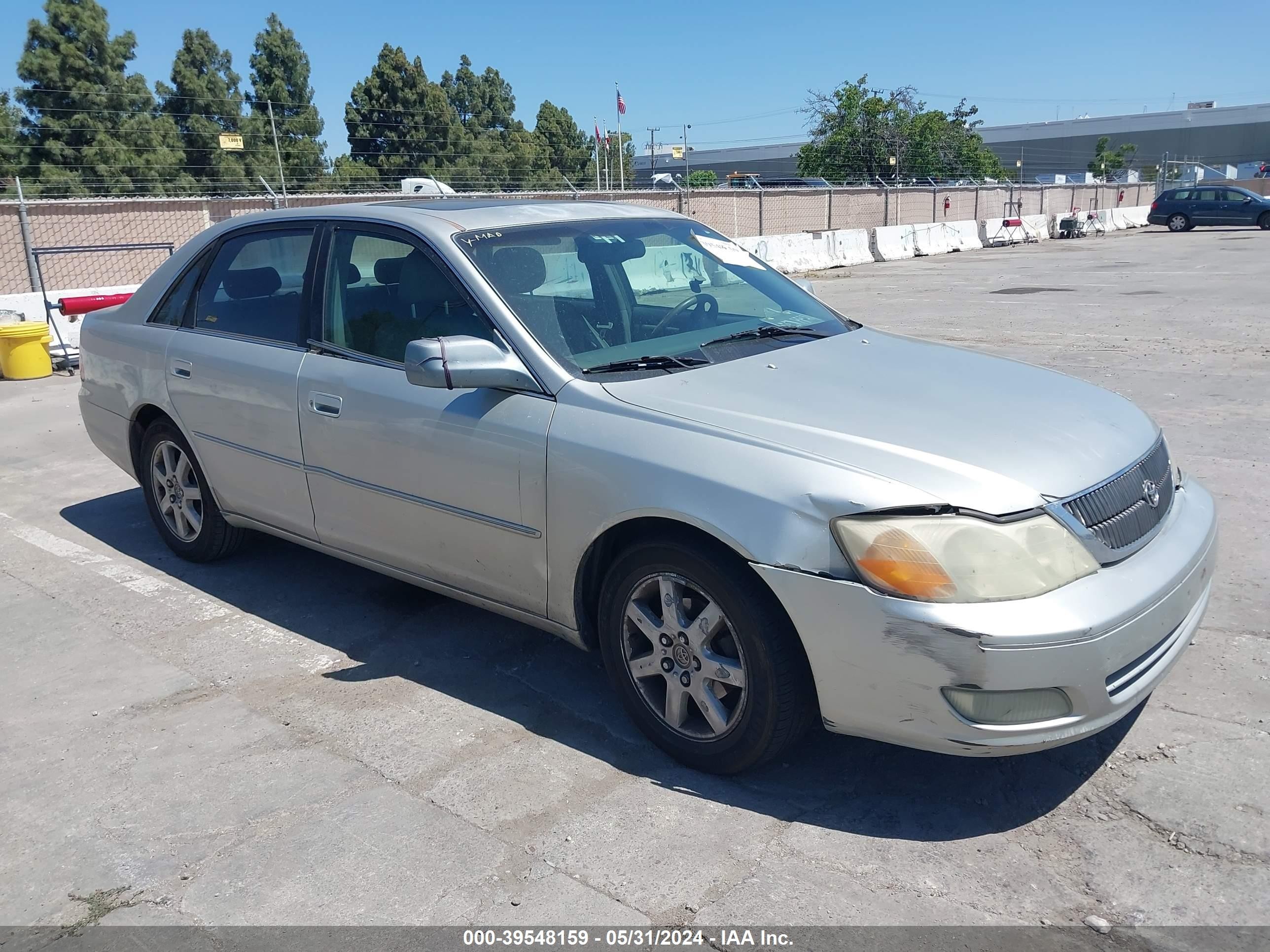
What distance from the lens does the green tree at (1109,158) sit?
241 feet

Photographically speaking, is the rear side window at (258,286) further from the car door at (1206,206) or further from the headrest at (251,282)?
the car door at (1206,206)

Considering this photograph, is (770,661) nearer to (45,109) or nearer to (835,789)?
(835,789)

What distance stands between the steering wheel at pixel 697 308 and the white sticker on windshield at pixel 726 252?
36 centimetres

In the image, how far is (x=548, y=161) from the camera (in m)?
52.7

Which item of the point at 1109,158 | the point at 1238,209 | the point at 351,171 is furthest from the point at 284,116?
the point at 1109,158

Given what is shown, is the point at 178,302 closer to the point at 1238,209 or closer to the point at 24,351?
the point at 24,351

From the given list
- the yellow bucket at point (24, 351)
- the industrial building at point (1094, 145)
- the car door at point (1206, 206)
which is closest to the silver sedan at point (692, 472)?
the yellow bucket at point (24, 351)

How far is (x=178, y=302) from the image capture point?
17.0 feet

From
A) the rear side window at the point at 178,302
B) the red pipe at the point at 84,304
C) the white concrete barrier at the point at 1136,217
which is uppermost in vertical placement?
the rear side window at the point at 178,302

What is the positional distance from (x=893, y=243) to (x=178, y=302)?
79.8ft

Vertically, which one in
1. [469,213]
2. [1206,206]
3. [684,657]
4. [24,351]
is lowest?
[1206,206]

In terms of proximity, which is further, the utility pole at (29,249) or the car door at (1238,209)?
the car door at (1238,209)

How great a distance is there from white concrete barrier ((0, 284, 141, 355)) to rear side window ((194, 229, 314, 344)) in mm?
7783

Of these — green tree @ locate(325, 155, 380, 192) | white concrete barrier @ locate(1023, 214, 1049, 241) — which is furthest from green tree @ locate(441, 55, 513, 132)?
white concrete barrier @ locate(1023, 214, 1049, 241)
